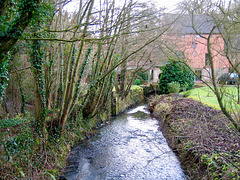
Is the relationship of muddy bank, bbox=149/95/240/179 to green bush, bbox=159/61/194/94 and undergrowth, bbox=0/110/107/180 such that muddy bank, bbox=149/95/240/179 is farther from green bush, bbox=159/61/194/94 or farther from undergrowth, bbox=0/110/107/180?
green bush, bbox=159/61/194/94

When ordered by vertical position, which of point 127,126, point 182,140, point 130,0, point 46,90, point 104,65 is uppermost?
point 130,0

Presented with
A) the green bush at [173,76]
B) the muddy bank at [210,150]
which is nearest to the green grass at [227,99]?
the muddy bank at [210,150]

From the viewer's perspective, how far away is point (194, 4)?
17.4 feet

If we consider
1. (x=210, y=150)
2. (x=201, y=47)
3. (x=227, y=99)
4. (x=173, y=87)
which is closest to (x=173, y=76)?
(x=173, y=87)

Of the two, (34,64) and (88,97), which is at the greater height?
(34,64)

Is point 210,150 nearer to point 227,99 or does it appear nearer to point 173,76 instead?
point 227,99

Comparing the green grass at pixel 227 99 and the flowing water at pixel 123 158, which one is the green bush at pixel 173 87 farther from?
the flowing water at pixel 123 158

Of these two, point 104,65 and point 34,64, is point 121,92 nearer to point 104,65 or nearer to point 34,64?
point 104,65

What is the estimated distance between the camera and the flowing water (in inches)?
206

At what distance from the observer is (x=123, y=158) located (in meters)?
6.30

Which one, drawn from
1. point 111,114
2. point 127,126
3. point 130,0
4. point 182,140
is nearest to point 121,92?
point 111,114

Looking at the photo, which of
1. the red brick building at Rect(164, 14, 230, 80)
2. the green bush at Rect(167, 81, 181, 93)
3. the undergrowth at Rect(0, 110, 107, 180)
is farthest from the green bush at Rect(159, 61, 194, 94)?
A: the undergrowth at Rect(0, 110, 107, 180)

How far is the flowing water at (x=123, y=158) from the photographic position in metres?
5.23

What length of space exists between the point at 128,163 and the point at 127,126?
4.20m
